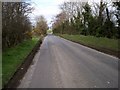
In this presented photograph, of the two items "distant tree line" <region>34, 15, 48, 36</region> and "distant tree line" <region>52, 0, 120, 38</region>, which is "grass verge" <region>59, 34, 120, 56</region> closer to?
"distant tree line" <region>52, 0, 120, 38</region>

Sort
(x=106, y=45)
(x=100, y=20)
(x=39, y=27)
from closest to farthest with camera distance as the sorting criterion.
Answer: (x=106, y=45) → (x=100, y=20) → (x=39, y=27)

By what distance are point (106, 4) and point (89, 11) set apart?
11.1 metres

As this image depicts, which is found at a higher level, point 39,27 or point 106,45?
point 39,27

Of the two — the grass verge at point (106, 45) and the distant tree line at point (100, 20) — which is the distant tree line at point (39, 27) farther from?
the grass verge at point (106, 45)

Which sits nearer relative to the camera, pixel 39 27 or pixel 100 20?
pixel 100 20

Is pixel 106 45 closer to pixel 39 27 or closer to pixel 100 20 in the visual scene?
pixel 100 20

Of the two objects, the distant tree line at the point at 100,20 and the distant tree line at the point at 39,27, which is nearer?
the distant tree line at the point at 100,20

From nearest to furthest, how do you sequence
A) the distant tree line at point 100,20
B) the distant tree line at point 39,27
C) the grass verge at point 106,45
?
the grass verge at point 106,45
the distant tree line at point 100,20
the distant tree line at point 39,27

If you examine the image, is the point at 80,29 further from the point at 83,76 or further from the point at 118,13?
the point at 83,76

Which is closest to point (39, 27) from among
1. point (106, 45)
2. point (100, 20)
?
point (100, 20)

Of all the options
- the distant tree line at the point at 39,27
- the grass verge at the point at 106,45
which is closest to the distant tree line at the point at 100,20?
the grass verge at the point at 106,45

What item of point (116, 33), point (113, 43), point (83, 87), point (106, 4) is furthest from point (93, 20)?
point (83, 87)

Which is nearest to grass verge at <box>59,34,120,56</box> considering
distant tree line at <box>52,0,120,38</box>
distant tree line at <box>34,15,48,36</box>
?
distant tree line at <box>52,0,120,38</box>

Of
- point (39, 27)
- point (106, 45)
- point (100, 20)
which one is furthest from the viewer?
point (39, 27)
